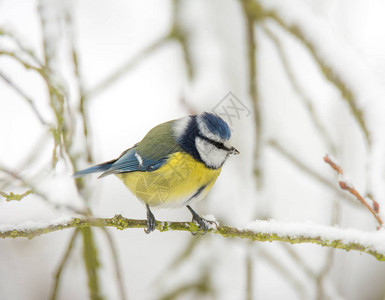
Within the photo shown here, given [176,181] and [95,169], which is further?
[176,181]

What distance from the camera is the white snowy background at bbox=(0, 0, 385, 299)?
1676 mm

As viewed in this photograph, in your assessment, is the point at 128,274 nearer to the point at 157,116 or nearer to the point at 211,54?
the point at 157,116

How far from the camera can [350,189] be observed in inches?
39.9

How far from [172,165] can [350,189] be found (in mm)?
572

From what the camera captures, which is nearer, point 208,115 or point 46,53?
point 208,115

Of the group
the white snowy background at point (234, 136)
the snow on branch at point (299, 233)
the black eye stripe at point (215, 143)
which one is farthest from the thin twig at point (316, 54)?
the black eye stripe at point (215, 143)

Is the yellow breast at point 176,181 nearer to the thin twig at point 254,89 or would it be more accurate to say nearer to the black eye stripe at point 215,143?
the black eye stripe at point 215,143

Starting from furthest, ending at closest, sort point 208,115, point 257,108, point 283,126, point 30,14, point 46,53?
point 283,126, point 30,14, point 257,108, point 46,53, point 208,115

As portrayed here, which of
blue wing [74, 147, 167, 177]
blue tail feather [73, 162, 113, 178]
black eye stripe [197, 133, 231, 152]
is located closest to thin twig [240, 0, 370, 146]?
black eye stripe [197, 133, 231, 152]

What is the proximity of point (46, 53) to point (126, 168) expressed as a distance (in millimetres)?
452

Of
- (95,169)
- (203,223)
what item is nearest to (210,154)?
(203,223)

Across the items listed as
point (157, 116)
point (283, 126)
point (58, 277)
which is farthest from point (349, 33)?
point (58, 277)

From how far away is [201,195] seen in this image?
4.38 ft

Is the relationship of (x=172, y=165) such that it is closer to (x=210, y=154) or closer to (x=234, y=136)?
(x=210, y=154)
